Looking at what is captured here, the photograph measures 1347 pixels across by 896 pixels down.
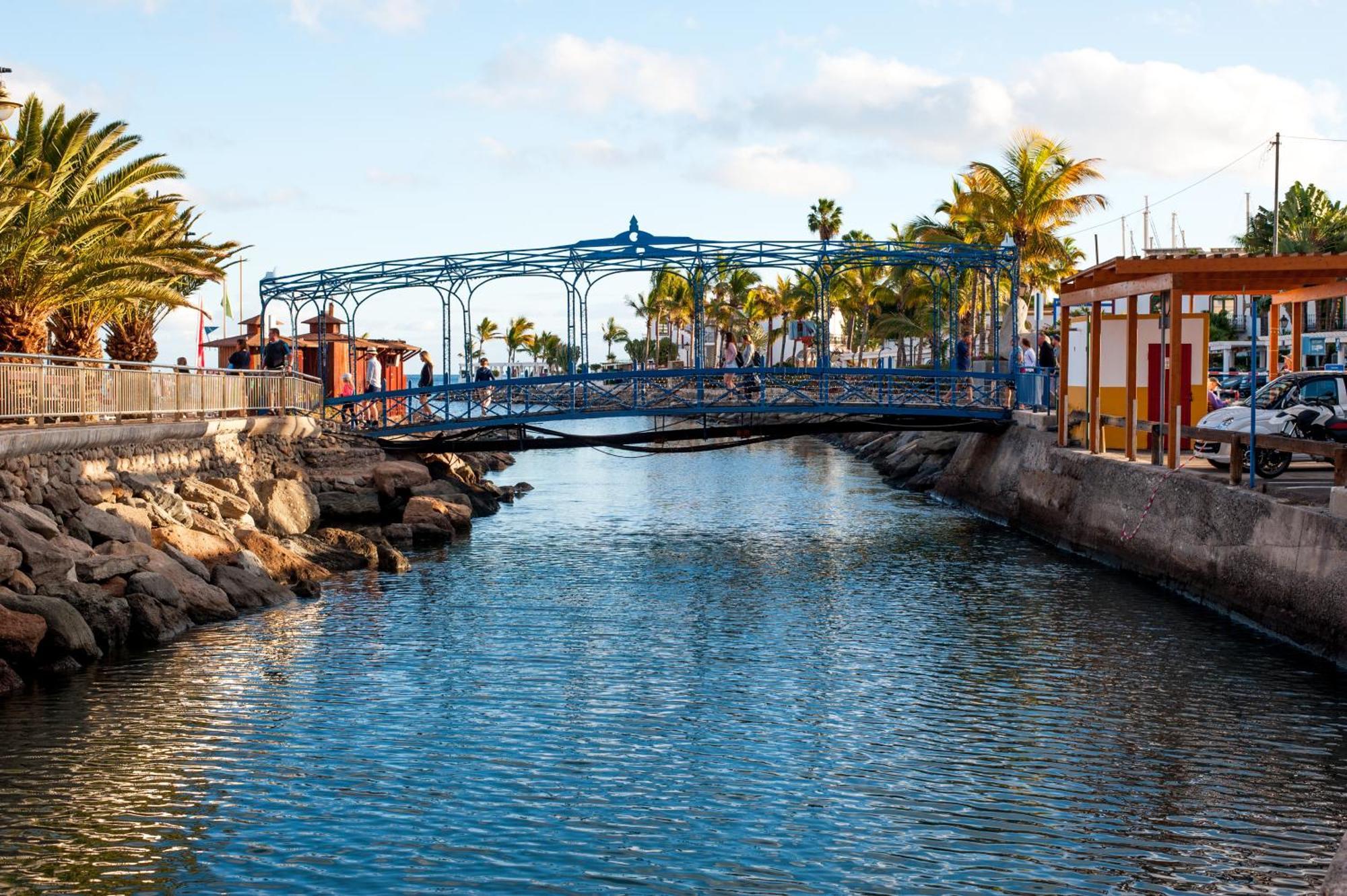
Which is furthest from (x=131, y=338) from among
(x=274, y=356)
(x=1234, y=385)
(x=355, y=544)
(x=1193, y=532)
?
(x=1234, y=385)

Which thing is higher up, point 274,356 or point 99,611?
point 274,356

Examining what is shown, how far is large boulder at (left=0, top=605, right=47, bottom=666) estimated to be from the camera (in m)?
Result: 15.8


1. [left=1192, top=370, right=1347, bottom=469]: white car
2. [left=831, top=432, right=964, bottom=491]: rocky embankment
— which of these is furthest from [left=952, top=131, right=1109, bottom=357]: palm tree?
[left=1192, top=370, right=1347, bottom=469]: white car

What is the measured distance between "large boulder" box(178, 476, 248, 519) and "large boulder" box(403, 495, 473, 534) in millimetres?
4457

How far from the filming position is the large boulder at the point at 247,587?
2069cm

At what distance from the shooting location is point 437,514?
101 feet

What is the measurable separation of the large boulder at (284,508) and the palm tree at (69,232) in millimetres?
5073

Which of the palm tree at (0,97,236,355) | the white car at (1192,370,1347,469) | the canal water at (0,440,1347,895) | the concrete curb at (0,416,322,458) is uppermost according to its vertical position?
the palm tree at (0,97,236,355)

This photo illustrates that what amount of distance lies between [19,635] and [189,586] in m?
4.01

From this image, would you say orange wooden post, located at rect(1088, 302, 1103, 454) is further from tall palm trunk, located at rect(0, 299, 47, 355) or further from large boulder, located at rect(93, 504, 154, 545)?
tall palm trunk, located at rect(0, 299, 47, 355)

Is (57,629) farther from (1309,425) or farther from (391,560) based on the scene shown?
(1309,425)

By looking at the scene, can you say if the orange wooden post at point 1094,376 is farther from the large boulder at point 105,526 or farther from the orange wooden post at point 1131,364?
the large boulder at point 105,526

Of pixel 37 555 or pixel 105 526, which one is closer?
pixel 37 555

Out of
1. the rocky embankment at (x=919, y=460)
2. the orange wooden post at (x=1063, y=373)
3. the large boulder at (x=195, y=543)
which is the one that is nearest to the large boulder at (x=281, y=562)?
the large boulder at (x=195, y=543)
